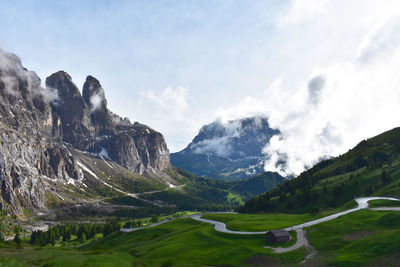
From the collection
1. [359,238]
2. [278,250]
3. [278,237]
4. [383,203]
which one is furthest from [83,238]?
[383,203]

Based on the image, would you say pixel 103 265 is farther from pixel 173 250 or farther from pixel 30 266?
pixel 173 250

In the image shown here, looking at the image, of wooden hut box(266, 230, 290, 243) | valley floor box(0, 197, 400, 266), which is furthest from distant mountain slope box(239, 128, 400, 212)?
wooden hut box(266, 230, 290, 243)

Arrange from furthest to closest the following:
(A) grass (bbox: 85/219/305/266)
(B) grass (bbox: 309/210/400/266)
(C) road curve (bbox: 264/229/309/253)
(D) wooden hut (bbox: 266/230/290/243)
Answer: (D) wooden hut (bbox: 266/230/290/243) < (C) road curve (bbox: 264/229/309/253) < (A) grass (bbox: 85/219/305/266) < (B) grass (bbox: 309/210/400/266)

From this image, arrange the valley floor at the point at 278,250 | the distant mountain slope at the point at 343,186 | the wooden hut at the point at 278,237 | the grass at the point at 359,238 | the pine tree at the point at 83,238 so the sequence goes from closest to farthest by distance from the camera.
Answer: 1. the grass at the point at 359,238
2. the valley floor at the point at 278,250
3. the wooden hut at the point at 278,237
4. the distant mountain slope at the point at 343,186
5. the pine tree at the point at 83,238

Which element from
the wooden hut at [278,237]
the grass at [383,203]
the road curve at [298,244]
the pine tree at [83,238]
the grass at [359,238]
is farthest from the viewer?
the pine tree at [83,238]

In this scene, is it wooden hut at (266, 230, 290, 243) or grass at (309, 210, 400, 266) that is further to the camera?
wooden hut at (266, 230, 290, 243)

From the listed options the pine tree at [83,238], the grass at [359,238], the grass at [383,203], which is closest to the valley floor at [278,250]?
the grass at [359,238]

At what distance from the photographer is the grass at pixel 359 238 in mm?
55812

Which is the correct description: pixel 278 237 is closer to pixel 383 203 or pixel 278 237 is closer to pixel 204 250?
pixel 204 250

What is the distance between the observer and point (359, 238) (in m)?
68.4

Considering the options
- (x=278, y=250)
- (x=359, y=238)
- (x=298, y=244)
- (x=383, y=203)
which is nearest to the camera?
(x=359, y=238)

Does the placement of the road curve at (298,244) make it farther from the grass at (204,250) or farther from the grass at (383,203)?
the grass at (383,203)

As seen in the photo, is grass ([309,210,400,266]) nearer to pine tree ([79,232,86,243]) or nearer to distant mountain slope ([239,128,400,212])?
distant mountain slope ([239,128,400,212])

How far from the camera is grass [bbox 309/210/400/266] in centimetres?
5581
